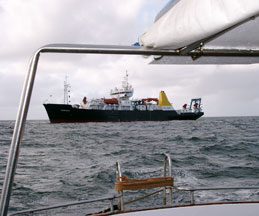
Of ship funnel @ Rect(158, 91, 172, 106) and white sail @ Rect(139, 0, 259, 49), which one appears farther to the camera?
ship funnel @ Rect(158, 91, 172, 106)

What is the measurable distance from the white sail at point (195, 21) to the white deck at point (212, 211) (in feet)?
3.25

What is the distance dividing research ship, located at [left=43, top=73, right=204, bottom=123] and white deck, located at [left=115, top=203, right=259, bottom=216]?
3530 cm

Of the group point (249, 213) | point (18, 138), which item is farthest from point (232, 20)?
point (249, 213)

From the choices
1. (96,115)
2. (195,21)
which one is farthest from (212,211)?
(96,115)

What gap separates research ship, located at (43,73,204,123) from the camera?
36.6 meters

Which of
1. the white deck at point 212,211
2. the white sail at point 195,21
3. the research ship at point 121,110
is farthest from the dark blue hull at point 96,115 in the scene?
the white sail at point 195,21

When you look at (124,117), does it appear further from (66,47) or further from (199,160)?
(66,47)

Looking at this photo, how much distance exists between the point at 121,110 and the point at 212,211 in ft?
124

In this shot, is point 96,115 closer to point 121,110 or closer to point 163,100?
point 121,110

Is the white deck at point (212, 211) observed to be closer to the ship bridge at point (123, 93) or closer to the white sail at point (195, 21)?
the white sail at point (195, 21)

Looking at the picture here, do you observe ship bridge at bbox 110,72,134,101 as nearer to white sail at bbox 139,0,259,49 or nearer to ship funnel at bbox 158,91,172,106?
ship funnel at bbox 158,91,172,106

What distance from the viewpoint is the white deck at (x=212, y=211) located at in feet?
5.06

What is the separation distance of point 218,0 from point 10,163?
0.80m

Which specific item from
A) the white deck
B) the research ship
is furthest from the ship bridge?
the white deck
